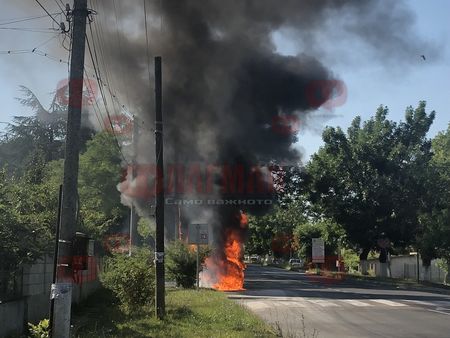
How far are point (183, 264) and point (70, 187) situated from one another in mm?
15631

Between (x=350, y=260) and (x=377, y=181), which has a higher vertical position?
(x=377, y=181)

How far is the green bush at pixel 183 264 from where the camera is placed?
2319cm

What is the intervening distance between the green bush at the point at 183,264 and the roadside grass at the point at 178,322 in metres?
6.96

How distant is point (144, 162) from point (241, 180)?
4965 millimetres

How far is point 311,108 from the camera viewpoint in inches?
1049

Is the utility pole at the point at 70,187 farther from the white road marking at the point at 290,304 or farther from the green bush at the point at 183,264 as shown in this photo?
the green bush at the point at 183,264

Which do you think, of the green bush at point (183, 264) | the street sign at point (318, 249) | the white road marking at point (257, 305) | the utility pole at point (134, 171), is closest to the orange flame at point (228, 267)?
the green bush at point (183, 264)

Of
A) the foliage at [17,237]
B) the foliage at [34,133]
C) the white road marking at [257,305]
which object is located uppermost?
the foliage at [34,133]

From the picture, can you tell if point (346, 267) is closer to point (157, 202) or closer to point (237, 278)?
point (237, 278)

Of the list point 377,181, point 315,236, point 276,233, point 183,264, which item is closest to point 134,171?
point 183,264

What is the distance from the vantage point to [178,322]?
1180 cm

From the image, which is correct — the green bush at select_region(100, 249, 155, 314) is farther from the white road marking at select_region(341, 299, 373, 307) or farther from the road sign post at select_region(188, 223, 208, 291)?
the white road marking at select_region(341, 299, 373, 307)

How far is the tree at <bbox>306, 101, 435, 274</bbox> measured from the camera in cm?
4134

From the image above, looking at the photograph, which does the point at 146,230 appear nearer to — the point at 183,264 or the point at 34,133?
the point at 183,264
